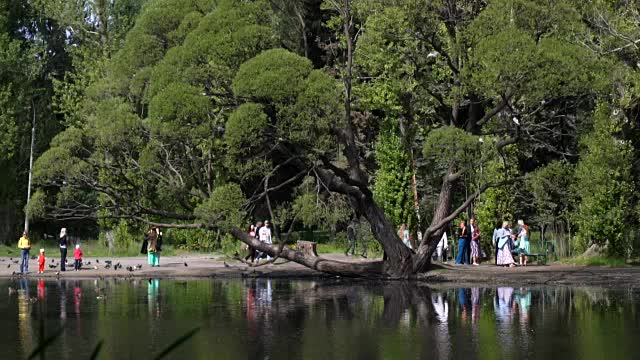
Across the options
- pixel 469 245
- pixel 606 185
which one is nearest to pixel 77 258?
pixel 469 245

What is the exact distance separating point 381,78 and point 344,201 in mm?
8998

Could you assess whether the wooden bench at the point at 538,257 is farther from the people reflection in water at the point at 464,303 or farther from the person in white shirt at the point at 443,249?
the people reflection in water at the point at 464,303

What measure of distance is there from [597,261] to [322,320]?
57.9ft

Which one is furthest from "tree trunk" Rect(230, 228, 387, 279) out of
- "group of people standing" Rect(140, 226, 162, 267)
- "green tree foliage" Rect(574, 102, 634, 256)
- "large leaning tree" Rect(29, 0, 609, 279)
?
"green tree foliage" Rect(574, 102, 634, 256)

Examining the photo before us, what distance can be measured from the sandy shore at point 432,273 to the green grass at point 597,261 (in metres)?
0.92

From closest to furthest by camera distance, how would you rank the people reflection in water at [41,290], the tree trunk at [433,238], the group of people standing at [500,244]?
the people reflection in water at [41,290], the tree trunk at [433,238], the group of people standing at [500,244]

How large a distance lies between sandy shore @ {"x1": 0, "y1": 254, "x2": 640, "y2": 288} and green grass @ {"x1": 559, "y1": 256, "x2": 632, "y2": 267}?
92cm

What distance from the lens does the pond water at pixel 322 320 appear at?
17.3m

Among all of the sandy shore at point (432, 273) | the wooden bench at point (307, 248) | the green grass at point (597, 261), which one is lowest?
the sandy shore at point (432, 273)

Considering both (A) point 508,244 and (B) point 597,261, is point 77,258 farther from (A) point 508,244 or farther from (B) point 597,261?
(B) point 597,261

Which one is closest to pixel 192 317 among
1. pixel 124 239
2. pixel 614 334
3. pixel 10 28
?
pixel 614 334

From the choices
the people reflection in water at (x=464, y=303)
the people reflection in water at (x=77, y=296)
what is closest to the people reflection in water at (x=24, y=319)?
the people reflection in water at (x=77, y=296)

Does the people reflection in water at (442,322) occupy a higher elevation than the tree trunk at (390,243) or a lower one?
lower

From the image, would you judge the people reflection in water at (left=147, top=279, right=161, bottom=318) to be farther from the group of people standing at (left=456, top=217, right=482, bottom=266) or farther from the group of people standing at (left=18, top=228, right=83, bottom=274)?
the group of people standing at (left=456, top=217, right=482, bottom=266)
